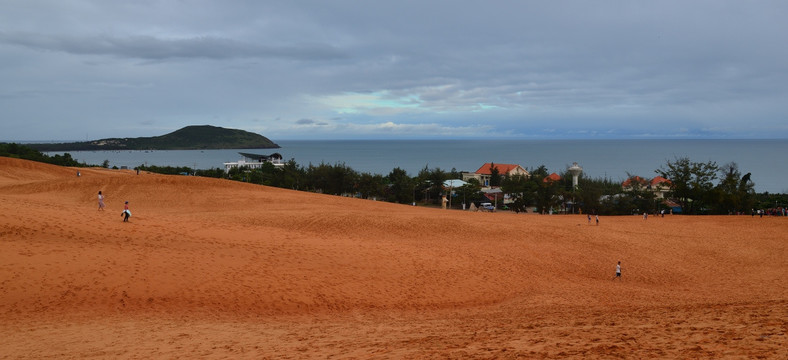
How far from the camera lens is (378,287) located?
1673 centimetres

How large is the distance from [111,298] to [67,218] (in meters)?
8.08

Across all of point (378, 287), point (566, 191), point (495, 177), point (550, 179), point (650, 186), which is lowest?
point (378, 287)

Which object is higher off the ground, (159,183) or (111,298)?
(159,183)

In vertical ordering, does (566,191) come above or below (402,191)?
above

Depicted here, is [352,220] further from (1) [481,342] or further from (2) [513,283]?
(1) [481,342]

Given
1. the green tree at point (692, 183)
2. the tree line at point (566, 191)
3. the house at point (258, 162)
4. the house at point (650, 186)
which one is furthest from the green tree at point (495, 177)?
the house at point (258, 162)

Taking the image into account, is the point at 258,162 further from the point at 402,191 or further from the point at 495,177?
the point at 402,191

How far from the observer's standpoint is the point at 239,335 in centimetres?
1111

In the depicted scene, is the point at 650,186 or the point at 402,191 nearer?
the point at 650,186

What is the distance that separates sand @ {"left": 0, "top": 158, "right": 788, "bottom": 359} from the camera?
9.51 m

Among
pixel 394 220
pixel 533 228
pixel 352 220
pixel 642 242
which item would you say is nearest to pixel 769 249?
pixel 642 242

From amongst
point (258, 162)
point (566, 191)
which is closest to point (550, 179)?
point (566, 191)

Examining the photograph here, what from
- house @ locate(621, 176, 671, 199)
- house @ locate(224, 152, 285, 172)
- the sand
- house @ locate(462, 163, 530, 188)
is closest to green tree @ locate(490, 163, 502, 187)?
house @ locate(462, 163, 530, 188)

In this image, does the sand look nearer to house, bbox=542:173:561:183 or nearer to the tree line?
the tree line
